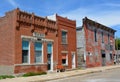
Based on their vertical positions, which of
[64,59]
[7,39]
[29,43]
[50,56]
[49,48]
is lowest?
[64,59]

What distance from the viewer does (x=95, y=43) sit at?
39.3 meters

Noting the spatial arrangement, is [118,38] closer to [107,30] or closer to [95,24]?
[107,30]

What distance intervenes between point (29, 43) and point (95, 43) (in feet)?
58.6

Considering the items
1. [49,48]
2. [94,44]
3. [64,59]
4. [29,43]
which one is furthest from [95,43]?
[29,43]

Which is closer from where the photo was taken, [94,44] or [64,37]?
[64,37]

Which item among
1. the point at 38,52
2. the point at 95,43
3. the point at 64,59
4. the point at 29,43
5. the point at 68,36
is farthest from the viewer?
the point at 95,43

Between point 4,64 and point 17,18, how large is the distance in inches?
193

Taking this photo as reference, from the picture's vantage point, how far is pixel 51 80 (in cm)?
1930

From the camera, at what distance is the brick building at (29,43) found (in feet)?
74.2

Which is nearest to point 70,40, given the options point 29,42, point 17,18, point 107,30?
point 29,42

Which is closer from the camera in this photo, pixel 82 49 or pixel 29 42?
pixel 29 42

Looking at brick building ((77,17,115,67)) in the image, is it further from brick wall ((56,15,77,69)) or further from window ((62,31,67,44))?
window ((62,31,67,44))

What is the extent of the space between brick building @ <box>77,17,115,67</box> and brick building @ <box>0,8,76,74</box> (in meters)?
6.91

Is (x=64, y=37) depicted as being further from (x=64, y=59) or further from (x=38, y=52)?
(x=38, y=52)
